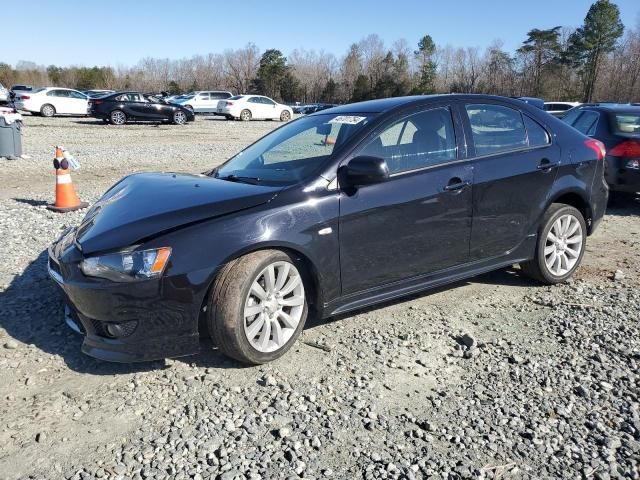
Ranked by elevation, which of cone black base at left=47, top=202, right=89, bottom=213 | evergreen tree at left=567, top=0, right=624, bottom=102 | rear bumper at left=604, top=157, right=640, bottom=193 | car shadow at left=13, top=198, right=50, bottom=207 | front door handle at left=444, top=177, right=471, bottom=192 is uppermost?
evergreen tree at left=567, top=0, right=624, bottom=102

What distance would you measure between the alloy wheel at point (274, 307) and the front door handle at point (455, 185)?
4.63ft

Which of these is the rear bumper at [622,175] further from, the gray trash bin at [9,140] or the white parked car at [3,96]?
the white parked car at [3,96]

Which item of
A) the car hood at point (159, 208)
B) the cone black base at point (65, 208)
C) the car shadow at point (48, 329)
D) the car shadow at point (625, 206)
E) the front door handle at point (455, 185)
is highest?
the front door handle at point (455, 185)

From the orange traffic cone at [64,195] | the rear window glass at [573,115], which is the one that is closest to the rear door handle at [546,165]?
the rear window glass at [573,115]

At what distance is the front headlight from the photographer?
3.18 meters

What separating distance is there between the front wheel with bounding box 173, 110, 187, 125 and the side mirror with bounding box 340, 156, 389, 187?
25401mm

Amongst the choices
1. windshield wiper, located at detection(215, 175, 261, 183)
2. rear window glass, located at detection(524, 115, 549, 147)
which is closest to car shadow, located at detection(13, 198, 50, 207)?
windshield wiper, located at detection(215, 175, 261, 183)

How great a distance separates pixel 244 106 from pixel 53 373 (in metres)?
30.6

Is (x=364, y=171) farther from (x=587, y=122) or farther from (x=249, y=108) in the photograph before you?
(x=249, y=108)

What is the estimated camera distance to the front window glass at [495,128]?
14.6 ft

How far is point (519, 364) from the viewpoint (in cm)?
357

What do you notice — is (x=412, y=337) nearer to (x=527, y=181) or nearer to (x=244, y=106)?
(x=527, y=181)

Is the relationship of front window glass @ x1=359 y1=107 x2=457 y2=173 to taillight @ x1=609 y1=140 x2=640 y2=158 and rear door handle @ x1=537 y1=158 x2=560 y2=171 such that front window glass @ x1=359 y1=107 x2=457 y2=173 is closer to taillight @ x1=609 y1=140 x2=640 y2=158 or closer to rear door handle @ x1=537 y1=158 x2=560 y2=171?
rear door handle @ x1=537 y1=158 x2=560 y2=171

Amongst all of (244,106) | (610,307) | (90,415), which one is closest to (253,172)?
(90,415)
